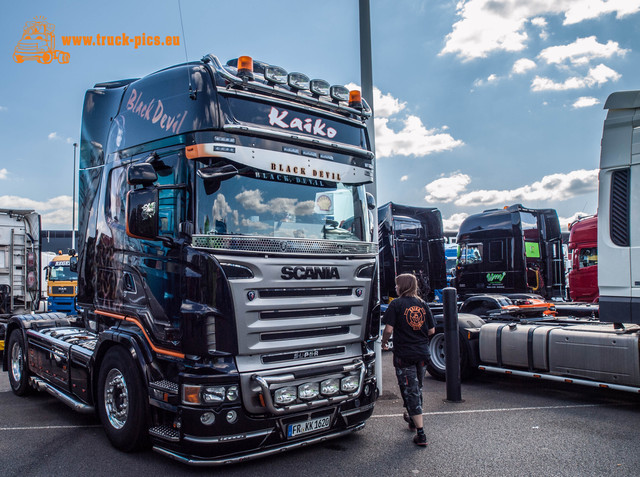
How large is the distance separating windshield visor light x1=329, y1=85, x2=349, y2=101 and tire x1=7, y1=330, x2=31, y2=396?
19.3 feet

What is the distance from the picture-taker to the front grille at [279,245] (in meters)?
4.58

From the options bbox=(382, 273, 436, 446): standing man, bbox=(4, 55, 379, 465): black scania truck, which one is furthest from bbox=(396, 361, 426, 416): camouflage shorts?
bbox=(4, 55, 379, 465): black scania truck

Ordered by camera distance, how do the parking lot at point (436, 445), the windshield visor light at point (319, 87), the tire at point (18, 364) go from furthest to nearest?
the tire at point (18, 364)
the windshield visor light at point (319, 87)
the parking lot at point (436, 445)

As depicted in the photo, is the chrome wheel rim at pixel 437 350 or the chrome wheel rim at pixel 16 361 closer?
the chrome wheel rim at pixel 16 361

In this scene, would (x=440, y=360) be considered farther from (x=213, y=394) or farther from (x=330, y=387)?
(x=213, y=394)

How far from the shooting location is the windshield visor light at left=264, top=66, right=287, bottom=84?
527 cm

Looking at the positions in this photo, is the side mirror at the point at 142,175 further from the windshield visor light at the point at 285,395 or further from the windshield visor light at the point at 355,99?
the windshield visor light at the point at 355,99

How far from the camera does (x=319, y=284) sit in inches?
201

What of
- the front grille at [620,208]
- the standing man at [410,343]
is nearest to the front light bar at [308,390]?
the standing man at [410,343]

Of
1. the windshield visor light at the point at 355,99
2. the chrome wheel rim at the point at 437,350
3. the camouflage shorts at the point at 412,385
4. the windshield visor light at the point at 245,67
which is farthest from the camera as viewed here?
the chrome wheel rim at the point at 437,350

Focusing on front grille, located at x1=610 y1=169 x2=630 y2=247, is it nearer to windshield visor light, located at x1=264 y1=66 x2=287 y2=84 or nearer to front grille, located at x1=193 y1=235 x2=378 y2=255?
front grille, located at x1=193 y1=235 x2=378 y2=255

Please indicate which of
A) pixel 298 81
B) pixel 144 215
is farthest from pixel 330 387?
pixel 298 81

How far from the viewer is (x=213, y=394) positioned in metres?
4.46

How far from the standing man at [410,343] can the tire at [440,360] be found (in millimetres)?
2918
